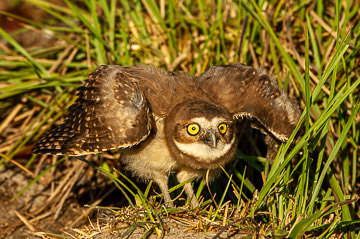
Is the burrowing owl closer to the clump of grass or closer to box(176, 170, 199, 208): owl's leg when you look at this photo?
box(176, 170, 199, 208): owl's leg

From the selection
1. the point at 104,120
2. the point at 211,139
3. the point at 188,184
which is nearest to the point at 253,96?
the point at 211,139

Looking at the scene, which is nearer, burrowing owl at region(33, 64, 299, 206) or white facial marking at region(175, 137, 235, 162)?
burrowing owl at region(33, 64, 299, 206)

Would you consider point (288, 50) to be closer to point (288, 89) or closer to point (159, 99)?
point (288, 89)

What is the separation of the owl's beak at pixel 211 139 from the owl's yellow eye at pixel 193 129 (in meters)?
0.10

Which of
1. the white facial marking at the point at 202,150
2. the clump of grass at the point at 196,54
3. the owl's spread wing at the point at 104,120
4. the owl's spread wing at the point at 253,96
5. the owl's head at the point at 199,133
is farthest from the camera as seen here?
the clump of grass at the point at 196,54

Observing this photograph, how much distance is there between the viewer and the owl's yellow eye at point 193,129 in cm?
394

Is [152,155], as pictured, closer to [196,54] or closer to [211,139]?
[211,139]

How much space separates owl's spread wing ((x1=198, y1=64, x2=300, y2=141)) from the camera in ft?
13.4

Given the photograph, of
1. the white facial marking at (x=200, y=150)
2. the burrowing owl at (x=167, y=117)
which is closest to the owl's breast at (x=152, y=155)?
the burrowing owl at (x=167, y=117)

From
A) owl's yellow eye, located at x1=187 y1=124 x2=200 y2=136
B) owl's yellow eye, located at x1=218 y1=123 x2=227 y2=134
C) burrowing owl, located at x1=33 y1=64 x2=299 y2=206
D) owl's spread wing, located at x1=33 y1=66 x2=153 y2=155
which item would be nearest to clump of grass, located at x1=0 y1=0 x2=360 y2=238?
burrowing owl, located at x1=33 y1=64 x2=299 y2=206

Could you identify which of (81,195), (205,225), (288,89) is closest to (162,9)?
(288,89)

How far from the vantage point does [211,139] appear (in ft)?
12.9

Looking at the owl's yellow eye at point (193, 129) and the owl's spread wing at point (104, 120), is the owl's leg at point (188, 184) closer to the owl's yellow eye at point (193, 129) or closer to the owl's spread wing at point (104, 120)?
the owl's yellow eye at point (193, 129)

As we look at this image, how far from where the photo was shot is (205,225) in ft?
10.9
